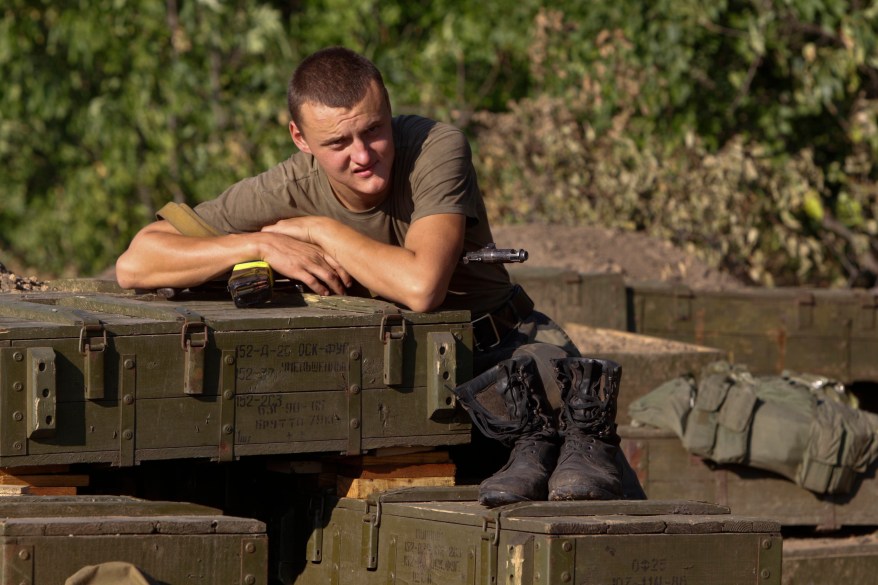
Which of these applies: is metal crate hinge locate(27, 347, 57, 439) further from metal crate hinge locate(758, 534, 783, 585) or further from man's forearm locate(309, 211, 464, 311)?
metal crate hinge locate(758, 534, 783, 585)

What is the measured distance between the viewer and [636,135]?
1487 cm

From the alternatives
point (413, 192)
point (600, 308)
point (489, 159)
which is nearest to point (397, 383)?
point (413, 192)

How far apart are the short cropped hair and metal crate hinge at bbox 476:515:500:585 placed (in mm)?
1612

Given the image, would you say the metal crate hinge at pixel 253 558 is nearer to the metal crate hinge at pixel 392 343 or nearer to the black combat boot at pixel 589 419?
the metal crate hinge at pixel 392 343

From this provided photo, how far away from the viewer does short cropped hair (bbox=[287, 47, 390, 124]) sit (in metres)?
5.28

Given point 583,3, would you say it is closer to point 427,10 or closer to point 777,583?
point 427,10

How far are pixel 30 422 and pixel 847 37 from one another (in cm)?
1095

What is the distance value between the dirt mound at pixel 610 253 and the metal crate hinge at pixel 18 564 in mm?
7913

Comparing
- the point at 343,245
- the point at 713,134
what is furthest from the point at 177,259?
the point at 713,134

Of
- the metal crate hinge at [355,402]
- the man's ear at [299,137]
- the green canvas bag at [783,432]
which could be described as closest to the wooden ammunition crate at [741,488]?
the green canvas bag at [783,432]

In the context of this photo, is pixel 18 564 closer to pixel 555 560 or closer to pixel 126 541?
pixel 126 541

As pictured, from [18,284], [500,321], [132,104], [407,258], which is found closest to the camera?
[407,258]

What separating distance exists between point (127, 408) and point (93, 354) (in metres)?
0.21

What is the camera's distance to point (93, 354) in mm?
4629
